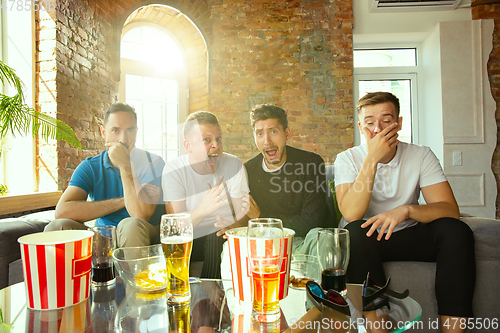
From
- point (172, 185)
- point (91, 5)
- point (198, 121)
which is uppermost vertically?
point (91, 5)

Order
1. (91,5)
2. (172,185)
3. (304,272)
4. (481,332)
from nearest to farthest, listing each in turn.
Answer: (304,272) < (481,332) < (172,185) < (91,5)

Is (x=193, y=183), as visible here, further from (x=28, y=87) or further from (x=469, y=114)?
(x=469, y=114)

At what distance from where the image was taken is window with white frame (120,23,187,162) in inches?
122

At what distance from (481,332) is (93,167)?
72.8 inches

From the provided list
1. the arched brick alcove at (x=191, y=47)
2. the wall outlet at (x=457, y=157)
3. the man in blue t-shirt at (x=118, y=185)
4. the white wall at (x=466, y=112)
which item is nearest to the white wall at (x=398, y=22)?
the white wall at (x=466, y=112)

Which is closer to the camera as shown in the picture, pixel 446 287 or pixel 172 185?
pixel 446 287

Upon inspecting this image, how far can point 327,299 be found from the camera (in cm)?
66

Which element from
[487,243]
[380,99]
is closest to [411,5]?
[380,99]

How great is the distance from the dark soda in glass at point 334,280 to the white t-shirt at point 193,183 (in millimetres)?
783

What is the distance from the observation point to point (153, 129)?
3.24 metres

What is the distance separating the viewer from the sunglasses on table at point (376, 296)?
26.8 inches

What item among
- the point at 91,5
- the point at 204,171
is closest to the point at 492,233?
the point at 204,171

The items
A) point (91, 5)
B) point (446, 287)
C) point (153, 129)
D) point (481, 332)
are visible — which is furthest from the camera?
point (153, 129)

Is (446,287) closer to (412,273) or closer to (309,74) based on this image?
(412,273)
